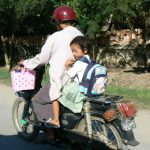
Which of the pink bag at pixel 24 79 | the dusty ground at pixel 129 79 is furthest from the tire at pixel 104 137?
the dusty ground at pixel 129 79

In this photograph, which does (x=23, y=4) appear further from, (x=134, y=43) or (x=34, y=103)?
(x=34, y=103)

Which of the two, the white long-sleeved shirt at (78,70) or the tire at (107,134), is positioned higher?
the white long-sleeved shirt at (78,70)

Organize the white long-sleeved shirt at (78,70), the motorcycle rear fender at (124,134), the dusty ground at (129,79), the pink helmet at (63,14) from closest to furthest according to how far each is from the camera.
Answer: the motorcycle rear fender at (124,134)
the white long-sleeved shirt at (78,70)
the pink helmet at (63,14)
the dusty ground at (129,79)

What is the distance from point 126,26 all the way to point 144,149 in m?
10.9

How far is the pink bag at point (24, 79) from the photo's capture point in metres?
7.19

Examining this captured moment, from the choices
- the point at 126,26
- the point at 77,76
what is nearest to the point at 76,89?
the point at 77,76

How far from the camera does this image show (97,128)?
6.34 metres

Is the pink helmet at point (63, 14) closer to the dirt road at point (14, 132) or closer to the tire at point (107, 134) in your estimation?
the tire at point (107, 134)

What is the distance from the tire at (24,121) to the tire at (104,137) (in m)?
1.22

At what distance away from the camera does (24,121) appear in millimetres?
7609

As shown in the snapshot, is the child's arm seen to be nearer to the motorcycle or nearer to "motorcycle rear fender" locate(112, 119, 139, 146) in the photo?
the motorcycle

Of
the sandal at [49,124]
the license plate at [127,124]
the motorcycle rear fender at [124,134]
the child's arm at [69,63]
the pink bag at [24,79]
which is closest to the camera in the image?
the license plate at [127,124]

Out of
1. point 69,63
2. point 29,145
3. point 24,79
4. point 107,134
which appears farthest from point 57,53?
point 29,145

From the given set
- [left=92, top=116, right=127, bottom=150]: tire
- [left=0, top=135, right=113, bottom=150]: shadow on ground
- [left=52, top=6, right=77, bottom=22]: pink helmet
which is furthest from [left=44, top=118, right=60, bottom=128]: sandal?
[left=52, top=6, right=77, bottom=22]: pink helmet
